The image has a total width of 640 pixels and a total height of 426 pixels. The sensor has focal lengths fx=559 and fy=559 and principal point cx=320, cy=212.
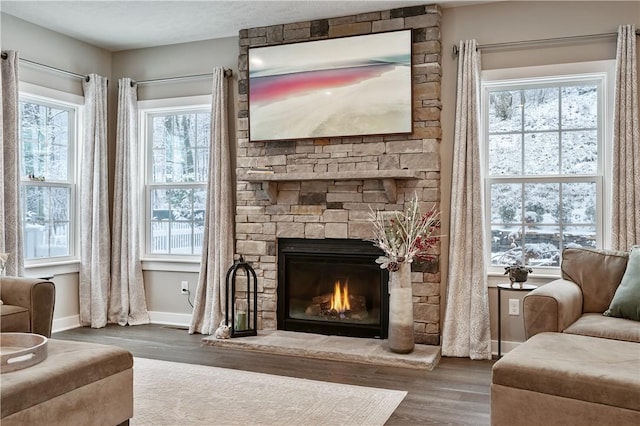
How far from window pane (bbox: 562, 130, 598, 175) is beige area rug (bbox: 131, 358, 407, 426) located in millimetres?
2173

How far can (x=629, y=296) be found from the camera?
10.3 ft

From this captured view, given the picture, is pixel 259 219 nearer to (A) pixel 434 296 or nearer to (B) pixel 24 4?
(A) pixel 434 296

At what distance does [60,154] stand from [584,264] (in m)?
4.49

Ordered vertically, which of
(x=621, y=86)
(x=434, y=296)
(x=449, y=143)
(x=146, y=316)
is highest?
(x=621, y=86)

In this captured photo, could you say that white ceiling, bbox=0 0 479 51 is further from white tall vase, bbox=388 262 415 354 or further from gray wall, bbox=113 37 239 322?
white tall vase, bbox=388 262 415 354

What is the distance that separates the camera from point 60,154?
5199 mm

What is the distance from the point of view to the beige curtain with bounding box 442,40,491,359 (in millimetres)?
4199

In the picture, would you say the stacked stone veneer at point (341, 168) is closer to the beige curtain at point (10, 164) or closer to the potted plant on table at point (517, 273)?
the potted plant on table at point (517, 273)

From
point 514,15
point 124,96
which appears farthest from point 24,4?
point 514,15

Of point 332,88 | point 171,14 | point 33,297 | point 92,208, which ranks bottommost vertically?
point 33,297

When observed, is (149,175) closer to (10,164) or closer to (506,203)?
(10,164)

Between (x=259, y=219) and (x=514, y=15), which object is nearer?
(x=514, y=15)

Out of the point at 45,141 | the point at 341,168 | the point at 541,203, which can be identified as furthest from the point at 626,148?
the point at 45,141

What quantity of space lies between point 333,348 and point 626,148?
2.50 metres
